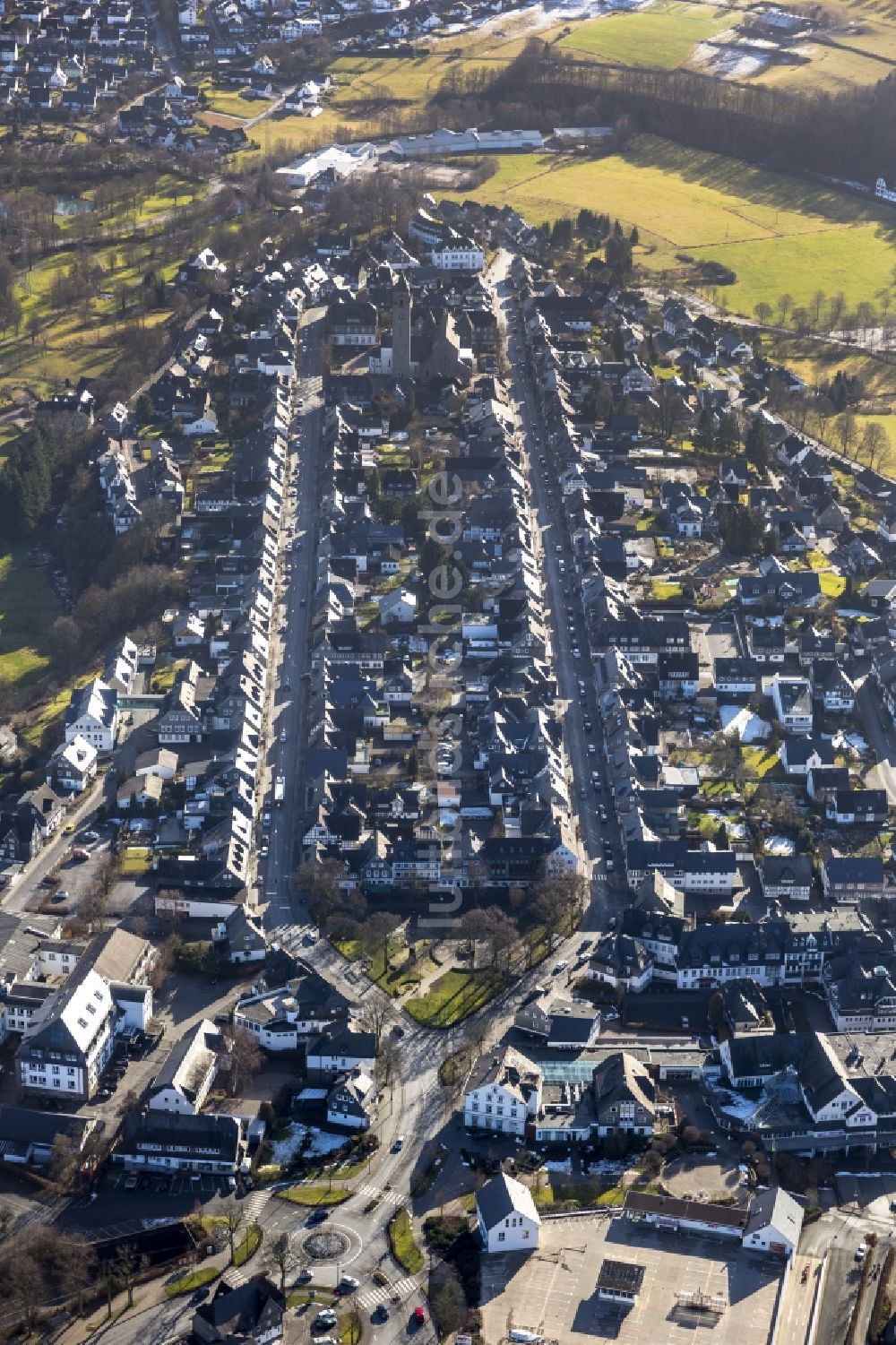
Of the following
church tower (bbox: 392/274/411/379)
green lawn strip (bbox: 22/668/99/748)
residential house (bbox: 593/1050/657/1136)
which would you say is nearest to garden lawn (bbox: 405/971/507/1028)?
residential house (bbox: 593/1050/657/1136)

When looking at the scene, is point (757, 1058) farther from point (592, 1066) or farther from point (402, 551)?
point (402, 551)

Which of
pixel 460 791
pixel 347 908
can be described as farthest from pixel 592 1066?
pixel 460 791

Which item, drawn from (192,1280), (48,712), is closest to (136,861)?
(48,712)

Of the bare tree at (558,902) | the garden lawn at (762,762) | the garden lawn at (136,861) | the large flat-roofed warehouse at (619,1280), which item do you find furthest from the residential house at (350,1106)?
the garden lawn at (762,762)

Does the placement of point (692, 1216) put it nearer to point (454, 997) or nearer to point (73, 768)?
point (454, 997)

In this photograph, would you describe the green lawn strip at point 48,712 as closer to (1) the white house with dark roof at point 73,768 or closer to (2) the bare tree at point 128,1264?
(1) the white house with dark roof at point 73,768

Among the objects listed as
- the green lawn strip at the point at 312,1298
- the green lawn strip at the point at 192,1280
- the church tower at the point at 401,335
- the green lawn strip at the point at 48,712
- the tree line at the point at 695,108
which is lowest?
the green lawn strip at the point at 192,1280

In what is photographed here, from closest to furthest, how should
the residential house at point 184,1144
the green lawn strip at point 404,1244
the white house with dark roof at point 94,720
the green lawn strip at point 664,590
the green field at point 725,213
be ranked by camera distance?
the green lawn strip at point 404,1244 → the residential house at point 184,1144 → the white house with dark roof at point 94,720 → the green lawn strip at point 664,590 → the green field at point 725,213
